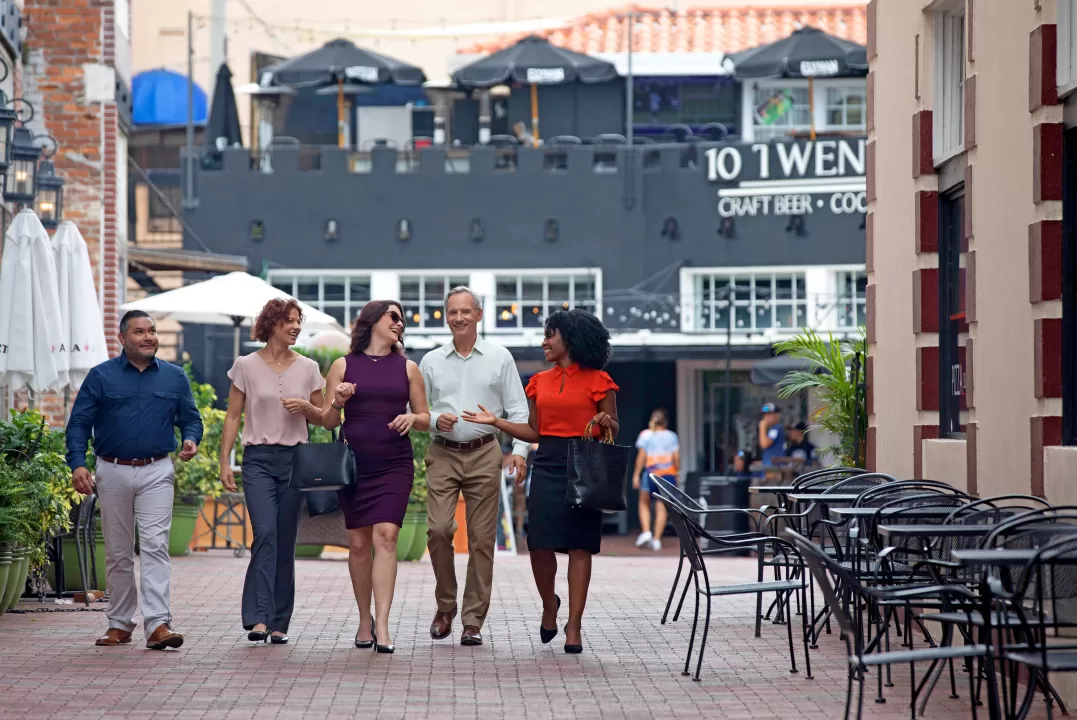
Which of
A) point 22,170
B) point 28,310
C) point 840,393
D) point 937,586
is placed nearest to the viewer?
point 937,586

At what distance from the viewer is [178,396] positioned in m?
8.77

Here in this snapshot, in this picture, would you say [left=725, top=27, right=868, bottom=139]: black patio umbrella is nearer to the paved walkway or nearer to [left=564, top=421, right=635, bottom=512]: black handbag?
the paved walkway

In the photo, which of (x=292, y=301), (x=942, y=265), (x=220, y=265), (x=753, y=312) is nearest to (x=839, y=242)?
(x=753, y=312)

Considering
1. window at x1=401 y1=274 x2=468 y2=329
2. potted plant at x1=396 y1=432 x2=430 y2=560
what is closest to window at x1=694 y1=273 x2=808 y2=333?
window at x1=401 y1=274 x2=468 y2=329

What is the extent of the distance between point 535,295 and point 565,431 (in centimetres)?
1918

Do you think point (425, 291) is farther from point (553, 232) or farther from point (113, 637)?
point (113, 637)

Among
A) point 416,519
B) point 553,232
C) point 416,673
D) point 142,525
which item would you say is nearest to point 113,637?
point 142,525

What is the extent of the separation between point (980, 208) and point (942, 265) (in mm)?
1423

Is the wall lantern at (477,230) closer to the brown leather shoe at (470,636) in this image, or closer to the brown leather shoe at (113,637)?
the brown leather shoe at (470,636)

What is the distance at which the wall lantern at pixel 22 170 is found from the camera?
12.8 meters

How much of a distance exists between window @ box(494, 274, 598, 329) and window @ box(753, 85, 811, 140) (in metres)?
3.88

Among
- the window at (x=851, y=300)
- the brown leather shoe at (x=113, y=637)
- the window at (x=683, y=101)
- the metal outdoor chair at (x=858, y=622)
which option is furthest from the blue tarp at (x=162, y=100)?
the metal outdoor chair at (x=858, y=622)

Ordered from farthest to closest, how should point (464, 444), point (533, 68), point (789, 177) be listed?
1. point (533, 68)
2. point (789, 177)
3. point (464, 444)

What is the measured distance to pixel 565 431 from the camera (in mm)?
8641
